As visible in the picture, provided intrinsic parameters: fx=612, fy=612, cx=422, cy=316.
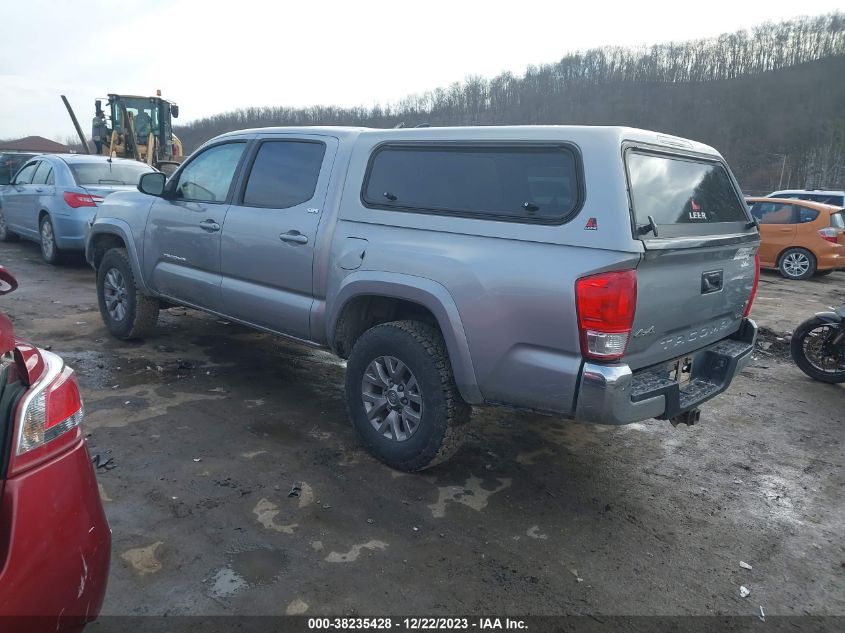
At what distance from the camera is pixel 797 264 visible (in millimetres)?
12297

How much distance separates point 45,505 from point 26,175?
10.9 meters

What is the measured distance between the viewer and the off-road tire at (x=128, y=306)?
5.69 m

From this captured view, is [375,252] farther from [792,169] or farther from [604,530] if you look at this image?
[792,169]

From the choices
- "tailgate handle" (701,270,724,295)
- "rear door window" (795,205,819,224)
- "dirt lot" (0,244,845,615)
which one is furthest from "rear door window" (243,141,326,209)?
"rear door window" (795,205,819,224)

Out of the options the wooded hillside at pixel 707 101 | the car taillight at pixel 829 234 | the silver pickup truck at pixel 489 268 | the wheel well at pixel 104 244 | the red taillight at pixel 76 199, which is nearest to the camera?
the silver pickup truck at pixel 489 268

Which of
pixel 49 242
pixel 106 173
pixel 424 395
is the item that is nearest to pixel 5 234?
pixel 49 242

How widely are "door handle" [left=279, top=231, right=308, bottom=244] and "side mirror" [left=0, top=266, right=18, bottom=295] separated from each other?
202 cm

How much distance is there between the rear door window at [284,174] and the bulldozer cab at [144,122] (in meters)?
15.6

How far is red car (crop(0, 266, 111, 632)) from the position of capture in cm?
157

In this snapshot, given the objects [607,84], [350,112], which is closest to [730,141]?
[607,84]

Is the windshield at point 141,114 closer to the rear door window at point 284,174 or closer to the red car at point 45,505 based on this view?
the rear door window at point 284,174

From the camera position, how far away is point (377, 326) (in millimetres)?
3766

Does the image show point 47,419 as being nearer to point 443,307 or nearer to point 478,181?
point 443,307

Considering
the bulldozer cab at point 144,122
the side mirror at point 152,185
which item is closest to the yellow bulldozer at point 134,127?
the bulldozer cab at point 144,122
